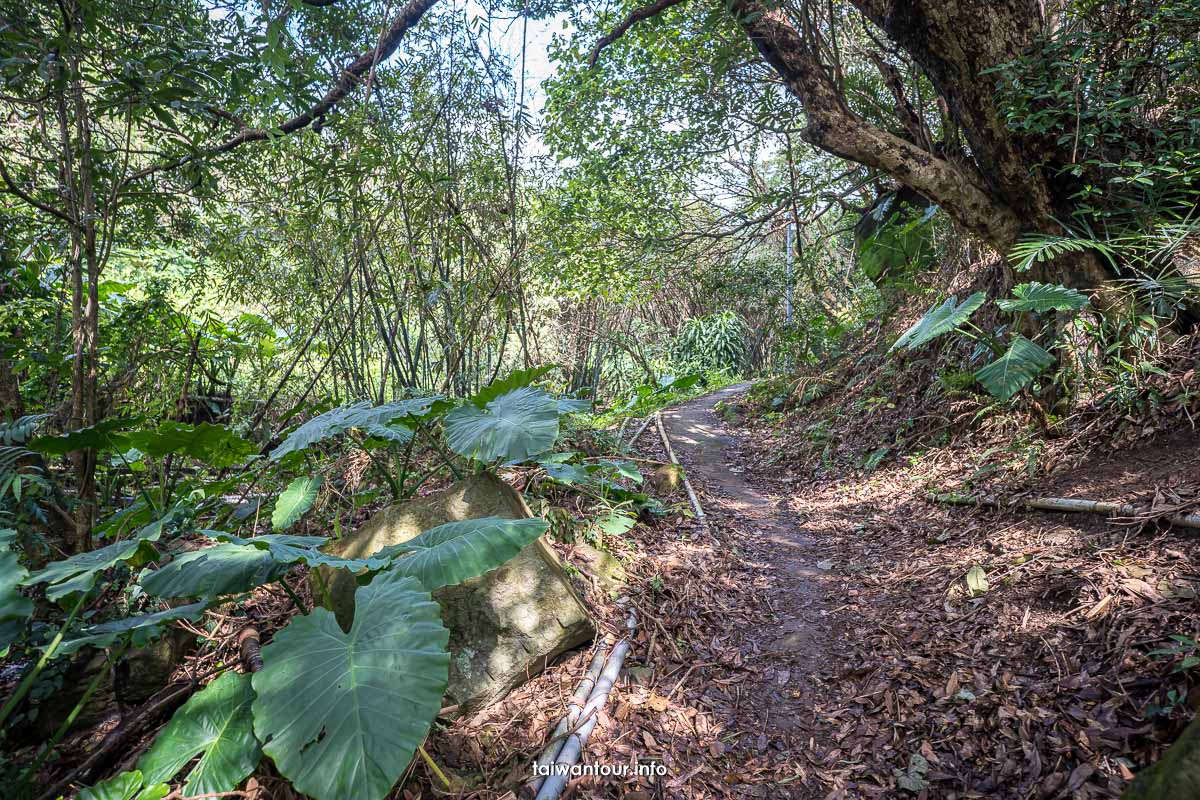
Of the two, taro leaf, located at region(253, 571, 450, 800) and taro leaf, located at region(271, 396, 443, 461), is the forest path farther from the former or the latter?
taro leaf, located at region(271, 396, 443, 461)

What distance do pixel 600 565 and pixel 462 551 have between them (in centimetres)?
117

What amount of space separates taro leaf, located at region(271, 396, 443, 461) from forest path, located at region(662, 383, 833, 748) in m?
1.65

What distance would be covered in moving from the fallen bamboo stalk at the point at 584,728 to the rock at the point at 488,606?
15 cm

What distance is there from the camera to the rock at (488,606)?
1.99 metres

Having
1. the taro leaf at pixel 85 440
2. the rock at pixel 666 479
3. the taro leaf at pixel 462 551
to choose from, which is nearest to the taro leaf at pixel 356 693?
the taro leaf at pixel 462 551

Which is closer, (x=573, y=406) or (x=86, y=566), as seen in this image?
(x=86, y=566)

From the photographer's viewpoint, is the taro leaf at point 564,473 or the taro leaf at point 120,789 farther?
the taro leaf at point 564,473

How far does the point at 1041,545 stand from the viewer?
2299 mm

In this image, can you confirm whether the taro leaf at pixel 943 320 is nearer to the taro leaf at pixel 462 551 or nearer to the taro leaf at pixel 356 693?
the taro leaf at pixel 462 551

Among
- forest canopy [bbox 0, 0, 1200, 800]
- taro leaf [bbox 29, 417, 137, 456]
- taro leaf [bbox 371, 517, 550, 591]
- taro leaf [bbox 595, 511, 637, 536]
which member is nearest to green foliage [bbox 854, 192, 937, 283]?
forest canopy [bbox 0, 0, 1200, 800]

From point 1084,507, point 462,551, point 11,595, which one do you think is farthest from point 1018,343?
point 11,595

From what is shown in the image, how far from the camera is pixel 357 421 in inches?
88.4

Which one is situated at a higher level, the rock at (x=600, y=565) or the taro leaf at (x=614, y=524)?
the taro leaf at (x=614, y=524)

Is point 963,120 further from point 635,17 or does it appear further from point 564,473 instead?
point 564,473
